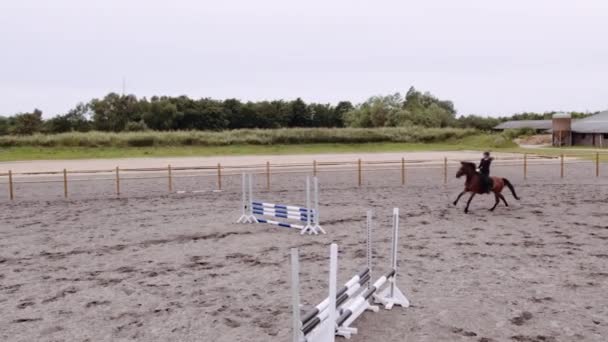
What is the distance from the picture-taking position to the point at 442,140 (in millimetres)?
63812

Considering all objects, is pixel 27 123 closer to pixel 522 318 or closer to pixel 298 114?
pixel 298 114

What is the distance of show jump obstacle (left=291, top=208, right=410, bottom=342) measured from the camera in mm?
5137

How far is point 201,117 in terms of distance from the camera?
84.6 metres

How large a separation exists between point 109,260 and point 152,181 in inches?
675

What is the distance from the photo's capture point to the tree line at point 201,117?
78.2 metres

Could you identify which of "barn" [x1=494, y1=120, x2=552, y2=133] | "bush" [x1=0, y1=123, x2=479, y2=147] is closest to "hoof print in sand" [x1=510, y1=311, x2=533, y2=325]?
"bush" [x1=0, y1=123, x2=479, y2=147]

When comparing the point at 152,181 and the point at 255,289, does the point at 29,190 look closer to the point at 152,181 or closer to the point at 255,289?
the point at 152,181

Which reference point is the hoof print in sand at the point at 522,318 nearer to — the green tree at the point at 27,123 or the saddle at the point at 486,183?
the saddle at the point at 486,183

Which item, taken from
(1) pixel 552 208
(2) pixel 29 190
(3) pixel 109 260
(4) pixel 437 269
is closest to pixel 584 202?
(1) pixel 552 208

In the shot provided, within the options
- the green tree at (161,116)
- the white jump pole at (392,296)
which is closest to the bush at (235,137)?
the green tree at (161,116)

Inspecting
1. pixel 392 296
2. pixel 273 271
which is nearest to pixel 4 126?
pixel 273 271

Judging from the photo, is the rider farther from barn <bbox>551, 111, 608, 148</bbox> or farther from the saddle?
barn <bbox>551, 111, 608, 148</bbox>

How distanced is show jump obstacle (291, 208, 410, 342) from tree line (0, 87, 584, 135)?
70396 mm

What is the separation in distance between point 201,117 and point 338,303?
8067 centimetres
